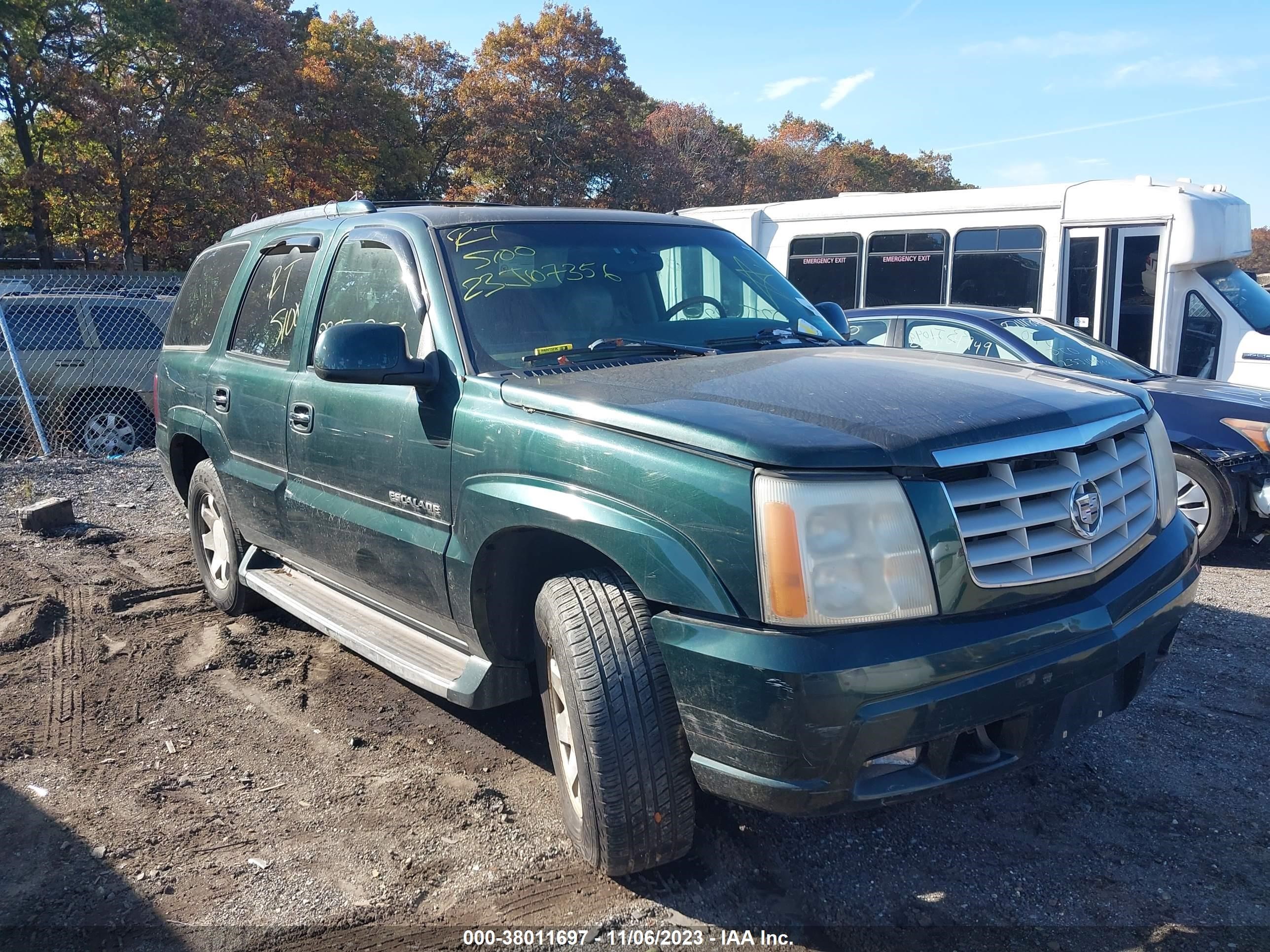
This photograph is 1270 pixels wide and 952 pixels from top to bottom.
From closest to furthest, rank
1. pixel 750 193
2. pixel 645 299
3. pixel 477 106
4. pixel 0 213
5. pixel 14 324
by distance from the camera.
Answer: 1. pixel 645 299
2. pixel 14 324
3. pixel 0 213
4. pixel 477 106
5. pixel 750 193

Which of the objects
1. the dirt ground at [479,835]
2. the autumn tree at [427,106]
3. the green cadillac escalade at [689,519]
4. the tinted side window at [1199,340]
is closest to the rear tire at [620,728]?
the green cadillac escalade at [689,519]

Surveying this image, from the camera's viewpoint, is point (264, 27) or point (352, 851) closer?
point (352, 851)

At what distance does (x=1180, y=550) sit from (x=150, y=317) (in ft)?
34.6

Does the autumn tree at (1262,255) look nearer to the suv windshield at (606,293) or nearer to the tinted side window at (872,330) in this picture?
the tinted side window at (872,330)

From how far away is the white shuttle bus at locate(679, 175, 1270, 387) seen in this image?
32.6 ft

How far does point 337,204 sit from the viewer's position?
177 inches

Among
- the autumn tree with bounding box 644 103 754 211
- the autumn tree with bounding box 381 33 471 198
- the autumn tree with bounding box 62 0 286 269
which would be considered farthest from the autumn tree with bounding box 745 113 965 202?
the autumn tree with bounding box 62 0 286 269

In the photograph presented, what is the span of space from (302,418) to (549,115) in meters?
30.4

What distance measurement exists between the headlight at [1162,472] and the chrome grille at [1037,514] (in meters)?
0.32

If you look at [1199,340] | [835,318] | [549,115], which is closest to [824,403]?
[835,318]

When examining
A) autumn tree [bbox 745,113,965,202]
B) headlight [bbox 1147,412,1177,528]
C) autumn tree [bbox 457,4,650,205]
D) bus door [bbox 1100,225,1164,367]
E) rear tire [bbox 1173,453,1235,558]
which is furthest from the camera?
autumn tree [bbox 745,113,965,202]

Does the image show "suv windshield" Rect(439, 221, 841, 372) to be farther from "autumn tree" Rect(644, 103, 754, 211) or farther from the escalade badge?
"autumn tree" Rect(644, 103, 754, 211)

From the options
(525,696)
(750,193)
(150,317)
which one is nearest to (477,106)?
(750,193)

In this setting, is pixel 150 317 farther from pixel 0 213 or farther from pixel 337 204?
pixel 0 213
